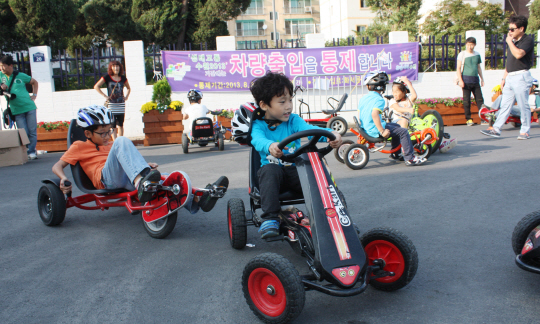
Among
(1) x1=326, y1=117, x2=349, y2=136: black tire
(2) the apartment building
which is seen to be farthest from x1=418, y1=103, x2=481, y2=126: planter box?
(2) the apartment building

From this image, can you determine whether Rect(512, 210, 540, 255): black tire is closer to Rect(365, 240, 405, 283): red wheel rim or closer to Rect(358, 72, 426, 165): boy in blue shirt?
Rect(365, 240, 405, 283): red wheel rim

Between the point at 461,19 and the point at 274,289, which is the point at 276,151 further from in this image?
the point at 461,19

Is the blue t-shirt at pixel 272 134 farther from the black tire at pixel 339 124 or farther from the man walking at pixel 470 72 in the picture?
the man walking at pixel 470 72

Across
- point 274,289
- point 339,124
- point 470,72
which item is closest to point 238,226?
point 274,289

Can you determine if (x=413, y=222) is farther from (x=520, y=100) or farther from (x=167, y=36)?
(x=167, y=36)

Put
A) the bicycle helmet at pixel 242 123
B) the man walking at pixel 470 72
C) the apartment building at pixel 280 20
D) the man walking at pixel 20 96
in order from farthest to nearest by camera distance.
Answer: the apartment building at pixel 280 20 → the man walking at pixel 470 72 → the man walking at pixel 20 96 → the bicycle helmet at pixel 242 123

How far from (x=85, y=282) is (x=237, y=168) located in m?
4.11

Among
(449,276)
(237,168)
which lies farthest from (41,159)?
(449,276)

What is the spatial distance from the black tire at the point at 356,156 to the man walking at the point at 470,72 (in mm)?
5759

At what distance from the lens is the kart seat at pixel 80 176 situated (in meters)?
3.90

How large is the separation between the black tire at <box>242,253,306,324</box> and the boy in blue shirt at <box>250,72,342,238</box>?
0.50m

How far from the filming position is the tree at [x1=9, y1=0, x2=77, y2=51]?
70.4 feet

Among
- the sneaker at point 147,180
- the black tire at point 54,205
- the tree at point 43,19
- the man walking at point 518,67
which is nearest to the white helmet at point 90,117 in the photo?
the black tire at point 54,205

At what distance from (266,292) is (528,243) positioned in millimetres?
1486
